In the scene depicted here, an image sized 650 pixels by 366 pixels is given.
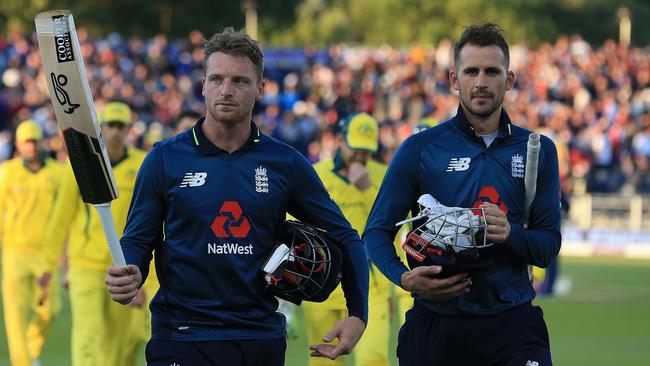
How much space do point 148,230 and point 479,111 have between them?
1840mm

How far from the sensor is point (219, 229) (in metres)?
6.46

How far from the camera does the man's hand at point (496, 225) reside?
6594 mm

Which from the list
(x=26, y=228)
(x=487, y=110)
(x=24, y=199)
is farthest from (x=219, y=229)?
(x=24, y=199)

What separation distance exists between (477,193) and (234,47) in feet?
4.84

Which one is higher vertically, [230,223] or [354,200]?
[230,223]

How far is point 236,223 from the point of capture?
650cm

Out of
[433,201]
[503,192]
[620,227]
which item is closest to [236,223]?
[433,201]

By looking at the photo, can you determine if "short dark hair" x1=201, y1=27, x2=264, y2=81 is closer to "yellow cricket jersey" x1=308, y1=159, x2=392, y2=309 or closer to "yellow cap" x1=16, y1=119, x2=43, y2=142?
"yellow cricket jersey" x1=308, y1=159, x2=392, y2=309

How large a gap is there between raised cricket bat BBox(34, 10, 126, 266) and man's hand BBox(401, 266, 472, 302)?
57.1 inches

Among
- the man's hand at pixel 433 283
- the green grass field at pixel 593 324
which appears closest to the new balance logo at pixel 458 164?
the man's hand at pixel 433 283

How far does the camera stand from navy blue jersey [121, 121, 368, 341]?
6.45 meters

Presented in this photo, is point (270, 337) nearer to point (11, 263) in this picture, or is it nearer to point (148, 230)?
point (148, 230)

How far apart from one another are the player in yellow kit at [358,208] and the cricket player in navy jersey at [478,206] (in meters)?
4.28

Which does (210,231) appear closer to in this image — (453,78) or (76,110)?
(76,110)
